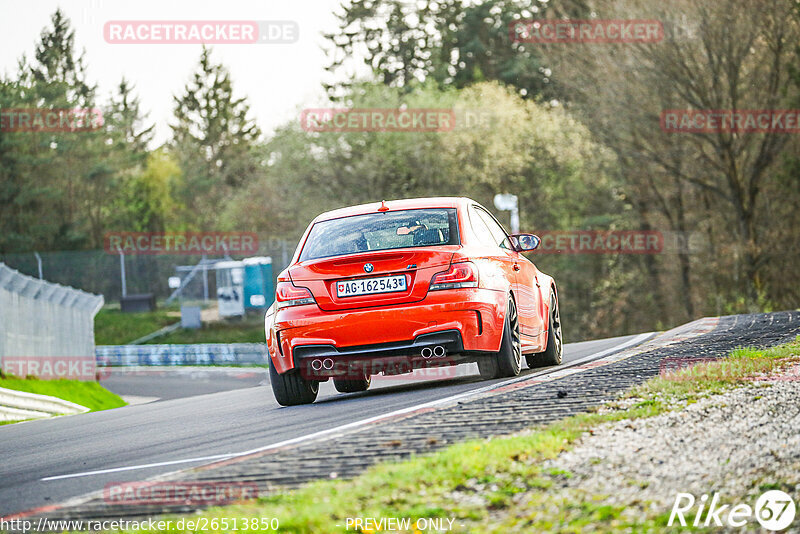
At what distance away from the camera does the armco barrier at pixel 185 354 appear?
3994cm

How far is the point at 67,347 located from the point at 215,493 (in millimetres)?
22053

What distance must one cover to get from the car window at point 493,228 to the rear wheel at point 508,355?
35.6 inches

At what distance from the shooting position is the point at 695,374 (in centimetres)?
838

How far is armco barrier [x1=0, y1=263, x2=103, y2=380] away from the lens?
2169cm

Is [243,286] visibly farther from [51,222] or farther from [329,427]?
[329,427]

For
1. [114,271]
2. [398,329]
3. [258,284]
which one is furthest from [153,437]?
[114,271]

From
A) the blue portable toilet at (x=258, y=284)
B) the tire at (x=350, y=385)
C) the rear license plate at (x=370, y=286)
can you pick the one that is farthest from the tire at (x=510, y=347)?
the blue portable toilet at (x=258, y=284)

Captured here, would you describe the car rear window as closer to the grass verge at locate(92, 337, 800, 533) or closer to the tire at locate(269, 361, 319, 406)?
the tire at locate(269, 361, 319, 406)

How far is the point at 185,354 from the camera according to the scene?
42.8 m

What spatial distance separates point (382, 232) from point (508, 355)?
1.59m

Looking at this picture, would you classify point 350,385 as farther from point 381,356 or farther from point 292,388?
point 381,356

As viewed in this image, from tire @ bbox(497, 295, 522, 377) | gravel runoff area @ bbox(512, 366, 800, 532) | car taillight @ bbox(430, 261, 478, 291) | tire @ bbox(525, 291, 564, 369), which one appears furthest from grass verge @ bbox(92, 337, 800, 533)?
tire @ bbox(525, 291, 564, 369)

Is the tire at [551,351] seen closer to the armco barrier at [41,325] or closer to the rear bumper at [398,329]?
the rear bumper at [398,329]

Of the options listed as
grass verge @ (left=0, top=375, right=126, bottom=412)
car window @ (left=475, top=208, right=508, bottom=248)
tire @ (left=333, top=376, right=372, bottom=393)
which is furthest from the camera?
grass verge @ (left=0, top=375, right=126, bottom=412)
